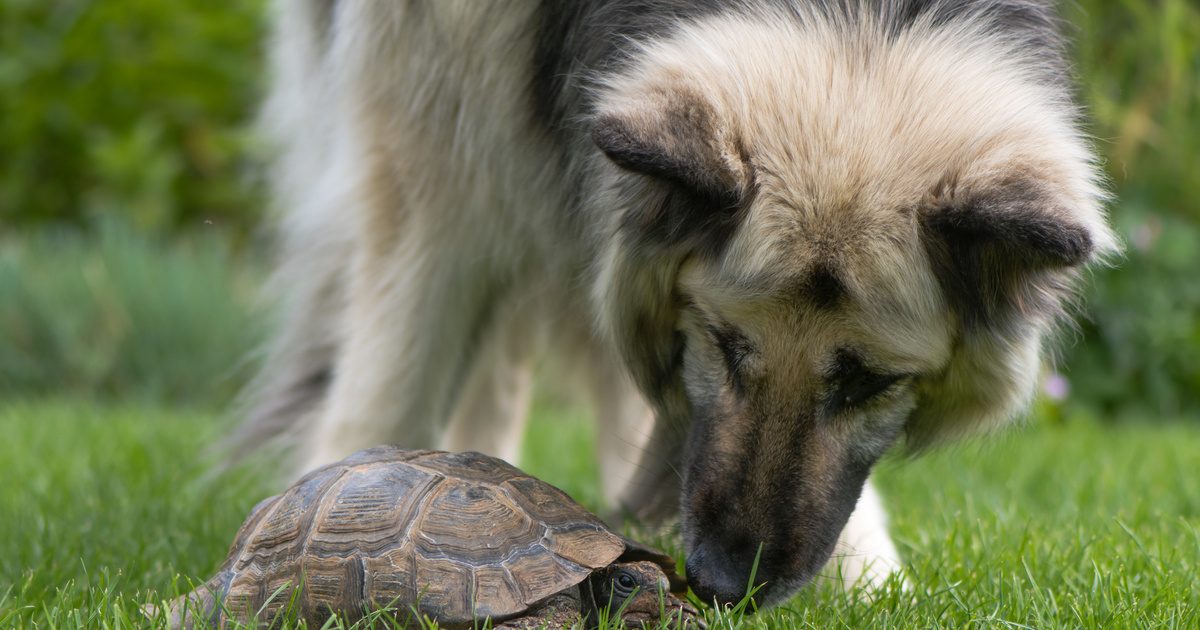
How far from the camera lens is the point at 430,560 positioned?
2514mm

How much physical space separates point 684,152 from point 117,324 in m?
5.70

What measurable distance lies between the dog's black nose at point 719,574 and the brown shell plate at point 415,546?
18 cm

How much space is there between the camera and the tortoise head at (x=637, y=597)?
2.57 m

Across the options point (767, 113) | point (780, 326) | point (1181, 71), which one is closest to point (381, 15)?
point (767, 113)

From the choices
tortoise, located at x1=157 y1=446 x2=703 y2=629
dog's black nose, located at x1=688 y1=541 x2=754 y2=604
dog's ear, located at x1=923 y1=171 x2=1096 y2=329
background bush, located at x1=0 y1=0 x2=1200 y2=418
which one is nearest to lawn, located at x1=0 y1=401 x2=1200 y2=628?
dog's black nose, located at x1=688 y1=541 x2=754 y2=604

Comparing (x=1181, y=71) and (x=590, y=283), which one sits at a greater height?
(x=590, y=283)

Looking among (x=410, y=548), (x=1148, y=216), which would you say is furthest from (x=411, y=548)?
(x=1148, y=216)

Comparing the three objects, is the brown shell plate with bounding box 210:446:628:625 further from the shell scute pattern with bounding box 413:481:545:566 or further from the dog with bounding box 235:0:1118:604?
the dog with bounding box 235:0:1118:604

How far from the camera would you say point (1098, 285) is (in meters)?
6.89

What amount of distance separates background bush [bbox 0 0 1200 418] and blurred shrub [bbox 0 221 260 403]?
0.01 metres

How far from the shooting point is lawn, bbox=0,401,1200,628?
2713mm

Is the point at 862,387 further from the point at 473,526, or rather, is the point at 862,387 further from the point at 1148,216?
the point at 1148,216

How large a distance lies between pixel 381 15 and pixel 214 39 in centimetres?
597

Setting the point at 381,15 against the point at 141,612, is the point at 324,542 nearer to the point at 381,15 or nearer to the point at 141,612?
the point at 141,612
